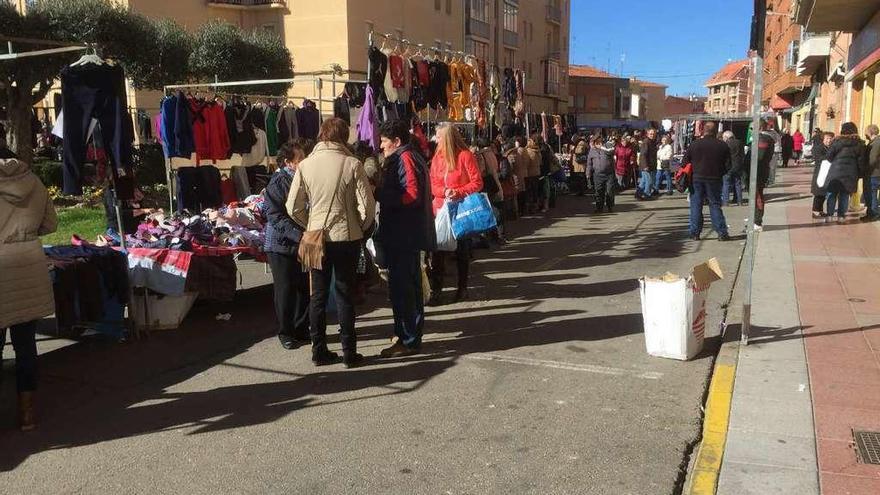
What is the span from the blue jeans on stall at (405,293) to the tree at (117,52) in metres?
14.7

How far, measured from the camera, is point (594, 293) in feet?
25.7

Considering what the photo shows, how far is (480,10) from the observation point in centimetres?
4638

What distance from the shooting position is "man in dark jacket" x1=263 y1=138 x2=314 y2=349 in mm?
5707

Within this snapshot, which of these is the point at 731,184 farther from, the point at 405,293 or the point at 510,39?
the point at 510,39

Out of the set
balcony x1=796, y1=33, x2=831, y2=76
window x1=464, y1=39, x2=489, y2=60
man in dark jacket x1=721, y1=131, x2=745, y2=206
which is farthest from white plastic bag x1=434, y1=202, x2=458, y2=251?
window x1=464, y1=39, x2=489, y2=60

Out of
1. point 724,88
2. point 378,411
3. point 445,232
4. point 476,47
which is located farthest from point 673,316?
point 724,88

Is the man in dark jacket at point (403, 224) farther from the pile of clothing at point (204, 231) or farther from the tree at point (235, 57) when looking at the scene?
the tree at point (235, 57)

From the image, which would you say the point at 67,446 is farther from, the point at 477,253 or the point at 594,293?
the point at 477,253

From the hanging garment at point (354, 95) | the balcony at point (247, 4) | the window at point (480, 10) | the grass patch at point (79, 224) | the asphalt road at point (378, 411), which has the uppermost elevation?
the window at point (480, 10)

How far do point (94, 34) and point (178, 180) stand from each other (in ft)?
39.4

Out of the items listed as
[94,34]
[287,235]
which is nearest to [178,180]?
[287,235]

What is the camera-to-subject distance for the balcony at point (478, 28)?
147 ft

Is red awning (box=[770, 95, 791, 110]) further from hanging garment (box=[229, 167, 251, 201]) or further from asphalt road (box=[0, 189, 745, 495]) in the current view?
asphalt road (box=[0, 189, 745, 495])

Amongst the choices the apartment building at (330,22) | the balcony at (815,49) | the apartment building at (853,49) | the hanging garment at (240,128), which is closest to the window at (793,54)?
the balcony at (815,49)
